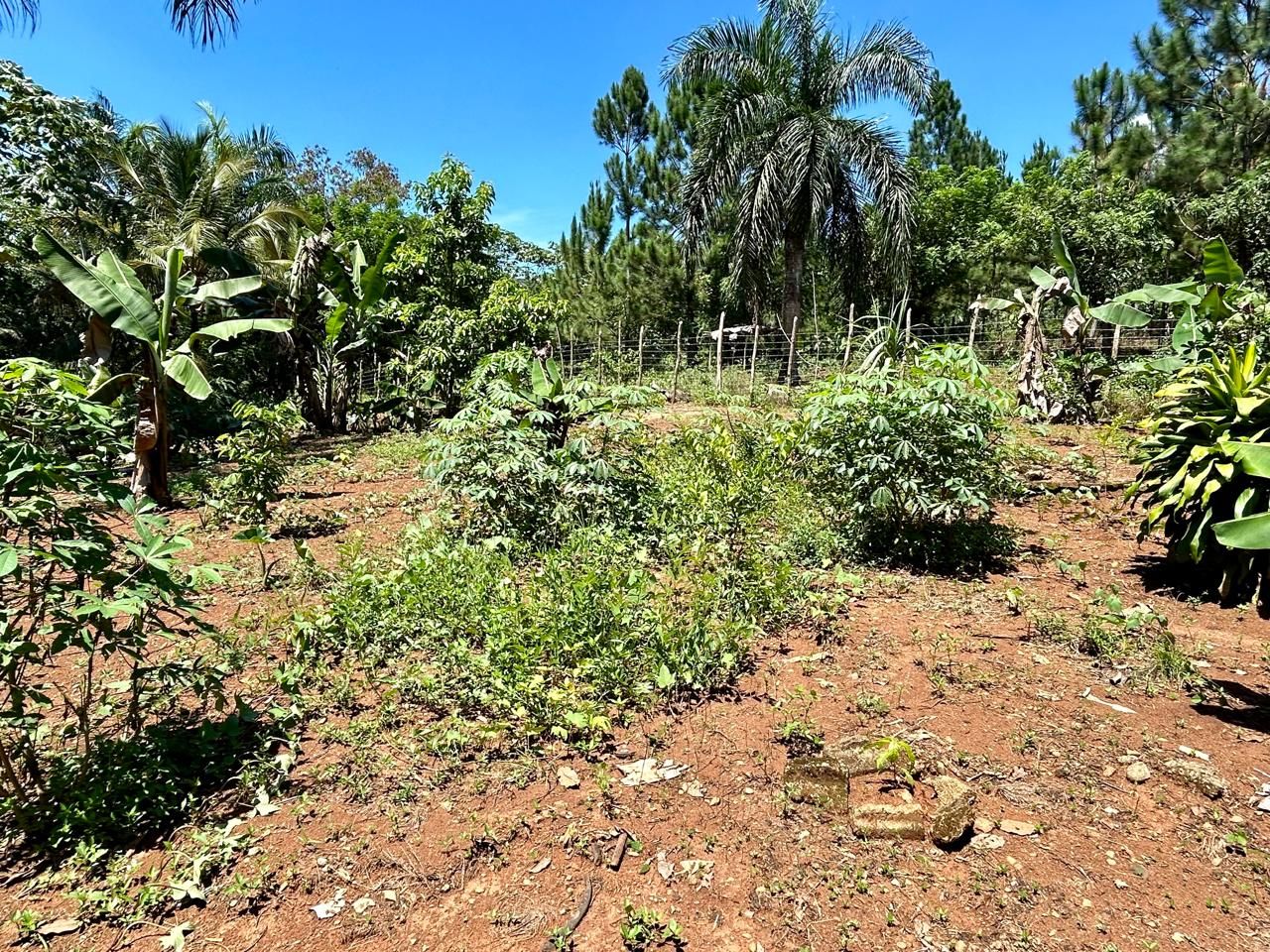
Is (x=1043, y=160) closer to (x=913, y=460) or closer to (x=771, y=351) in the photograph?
(x=771, y=351)

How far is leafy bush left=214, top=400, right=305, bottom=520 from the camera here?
548 centimetres

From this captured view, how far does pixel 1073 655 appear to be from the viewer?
129 inches

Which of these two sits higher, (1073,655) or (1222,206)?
(1222,206)

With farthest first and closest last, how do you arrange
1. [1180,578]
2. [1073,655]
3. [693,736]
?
[1180,578]
[1073,655]
[693,736]

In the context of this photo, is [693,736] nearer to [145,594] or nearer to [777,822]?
[777,822]

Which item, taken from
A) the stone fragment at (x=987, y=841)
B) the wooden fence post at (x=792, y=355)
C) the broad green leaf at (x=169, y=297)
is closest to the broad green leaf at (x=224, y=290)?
the broad green leaf at (x=169, y=297)

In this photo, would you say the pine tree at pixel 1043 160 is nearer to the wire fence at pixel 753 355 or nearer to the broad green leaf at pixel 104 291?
the wire fence at pixel 753 355

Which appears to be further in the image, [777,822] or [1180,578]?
[1180,578]

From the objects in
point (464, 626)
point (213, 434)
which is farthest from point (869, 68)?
point (464, 626)

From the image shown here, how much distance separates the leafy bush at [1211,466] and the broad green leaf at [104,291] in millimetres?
6298

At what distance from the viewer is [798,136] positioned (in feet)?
44.4

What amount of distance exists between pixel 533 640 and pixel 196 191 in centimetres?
1515

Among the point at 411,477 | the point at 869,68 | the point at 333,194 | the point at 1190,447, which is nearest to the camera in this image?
the point at 1190,447

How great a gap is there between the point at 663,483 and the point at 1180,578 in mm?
3213
